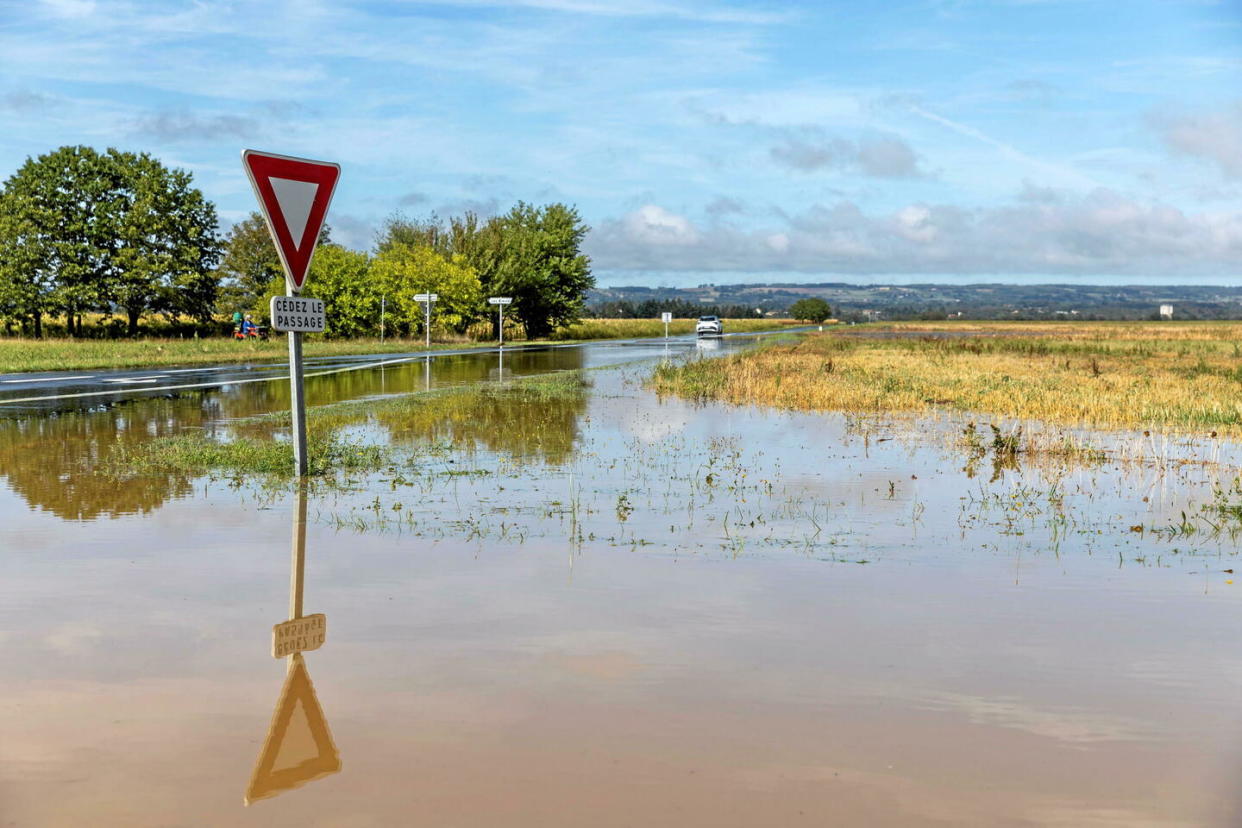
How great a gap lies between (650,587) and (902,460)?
738 cm

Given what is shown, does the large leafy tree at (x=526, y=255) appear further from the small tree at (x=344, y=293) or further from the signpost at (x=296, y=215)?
the signpost at (x=296, y=215)

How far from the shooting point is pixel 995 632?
6016 millimetres

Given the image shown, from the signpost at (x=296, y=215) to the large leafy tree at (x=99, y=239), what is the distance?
65.6 m

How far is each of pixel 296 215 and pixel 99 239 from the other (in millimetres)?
69210

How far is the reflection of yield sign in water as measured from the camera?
159 inches

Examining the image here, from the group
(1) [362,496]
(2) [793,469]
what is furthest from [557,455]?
(1) [362,496]

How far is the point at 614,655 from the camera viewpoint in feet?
18.0

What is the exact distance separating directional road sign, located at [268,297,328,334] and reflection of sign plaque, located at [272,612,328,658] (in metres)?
4.94

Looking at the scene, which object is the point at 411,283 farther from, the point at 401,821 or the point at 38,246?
the point at 401,821

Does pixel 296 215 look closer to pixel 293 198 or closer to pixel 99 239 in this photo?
pixel 293 198

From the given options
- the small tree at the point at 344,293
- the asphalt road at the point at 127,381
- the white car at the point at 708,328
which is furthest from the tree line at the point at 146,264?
the asphalt road at the point at 127,381

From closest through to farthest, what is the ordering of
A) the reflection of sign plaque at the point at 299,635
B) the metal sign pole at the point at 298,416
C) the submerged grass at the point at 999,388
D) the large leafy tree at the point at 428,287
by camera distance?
the reflection of sign plaque at the point at 299,635 < the metal sign pole at the point at 298,416 < the submerged grass at the point at 999,388 < the large leafy tree at the point at 428,287

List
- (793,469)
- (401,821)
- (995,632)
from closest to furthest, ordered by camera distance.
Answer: (401,821) < (995,632) < (793,469)

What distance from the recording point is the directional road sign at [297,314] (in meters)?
10.7
